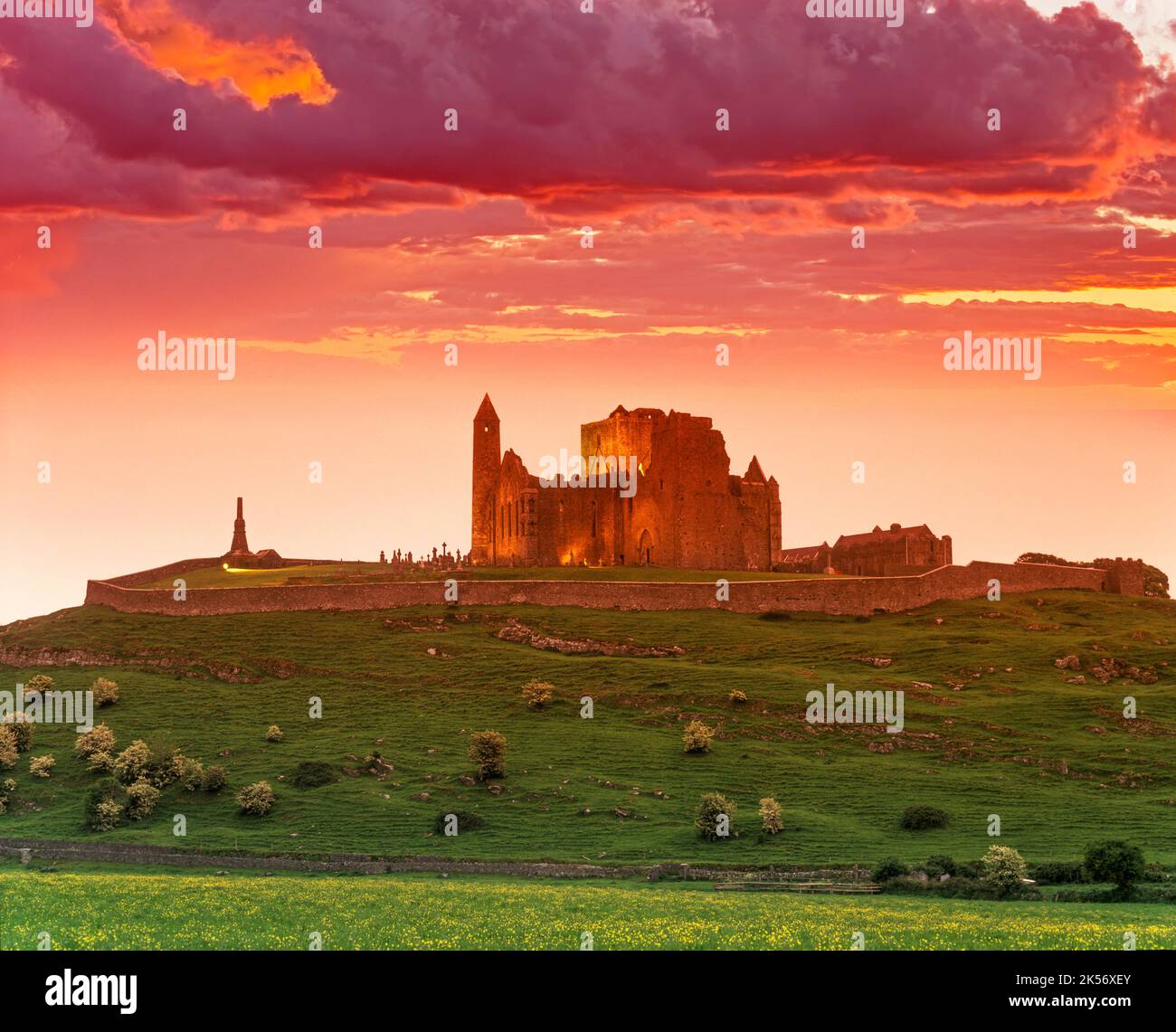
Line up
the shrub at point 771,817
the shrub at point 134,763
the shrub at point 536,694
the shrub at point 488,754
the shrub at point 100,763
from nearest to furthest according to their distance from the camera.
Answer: the shrub at point 771,817, the shrub at point 488,754, the shrub at point 134,763, the shrub at point 100,763, the shrub at point 536,694

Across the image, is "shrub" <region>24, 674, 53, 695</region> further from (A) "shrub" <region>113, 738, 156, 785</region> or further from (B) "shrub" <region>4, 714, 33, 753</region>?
(A) "shrub" <region>113, 738, 156, 785</region>

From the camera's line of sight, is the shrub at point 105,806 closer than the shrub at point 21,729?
Yes

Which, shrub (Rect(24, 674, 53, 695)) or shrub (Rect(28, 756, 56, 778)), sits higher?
shrub (Rect(24, 674, 53, 695))

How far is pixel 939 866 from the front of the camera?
50469mm

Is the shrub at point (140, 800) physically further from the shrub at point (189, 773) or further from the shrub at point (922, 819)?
the shrub at point (922, 819)

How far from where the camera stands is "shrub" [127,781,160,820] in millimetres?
65750

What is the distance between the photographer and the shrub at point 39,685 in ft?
285

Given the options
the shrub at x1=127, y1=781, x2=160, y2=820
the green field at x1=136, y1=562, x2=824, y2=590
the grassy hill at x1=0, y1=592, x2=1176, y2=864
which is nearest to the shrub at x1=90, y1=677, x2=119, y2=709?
the grassy hill at x1=0, y1=592, x2=1176, y2=864

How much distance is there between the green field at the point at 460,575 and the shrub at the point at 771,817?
144 ft

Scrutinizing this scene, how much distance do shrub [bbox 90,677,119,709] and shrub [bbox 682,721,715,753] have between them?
32151 millimetres

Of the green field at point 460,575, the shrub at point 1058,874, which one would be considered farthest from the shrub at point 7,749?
the shrub at point 1058,874

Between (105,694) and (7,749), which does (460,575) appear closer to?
(105,694)
